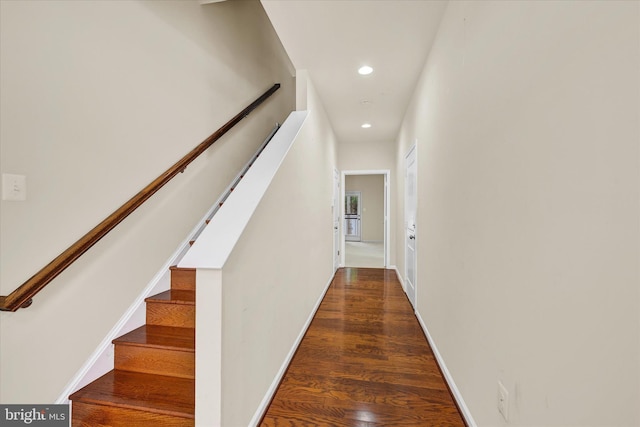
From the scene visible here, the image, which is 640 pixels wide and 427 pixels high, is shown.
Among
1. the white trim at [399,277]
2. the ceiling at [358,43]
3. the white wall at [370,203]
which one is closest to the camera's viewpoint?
the ceiling at [358,43]

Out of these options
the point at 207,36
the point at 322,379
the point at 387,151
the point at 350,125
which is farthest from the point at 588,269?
the point at 387,151

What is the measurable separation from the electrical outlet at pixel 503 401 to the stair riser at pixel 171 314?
5.63ft

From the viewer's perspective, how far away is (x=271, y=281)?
1.74 metres

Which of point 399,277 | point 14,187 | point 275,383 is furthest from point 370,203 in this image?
point 14,187

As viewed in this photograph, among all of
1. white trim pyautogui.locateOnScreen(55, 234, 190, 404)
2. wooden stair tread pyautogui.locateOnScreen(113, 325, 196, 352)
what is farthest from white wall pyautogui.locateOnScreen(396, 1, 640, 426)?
white trim pyautogui.locateOnScreen(55, 234, 190, 404)

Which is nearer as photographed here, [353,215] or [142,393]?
[142,393]

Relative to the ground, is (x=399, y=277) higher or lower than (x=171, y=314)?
lower

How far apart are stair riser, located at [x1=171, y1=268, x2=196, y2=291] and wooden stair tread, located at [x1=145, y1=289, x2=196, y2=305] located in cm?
3

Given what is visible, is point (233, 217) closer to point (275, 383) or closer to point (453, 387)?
point (275, 383)

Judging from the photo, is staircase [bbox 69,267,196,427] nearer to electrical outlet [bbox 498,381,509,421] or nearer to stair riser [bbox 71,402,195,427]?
stair riser [bbox 71,402,195,427]

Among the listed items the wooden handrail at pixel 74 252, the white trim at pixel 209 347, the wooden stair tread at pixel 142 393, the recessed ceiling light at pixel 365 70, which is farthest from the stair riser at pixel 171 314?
the recessed ceiling light at pixel 365 70

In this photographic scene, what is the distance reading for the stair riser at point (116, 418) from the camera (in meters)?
1.33

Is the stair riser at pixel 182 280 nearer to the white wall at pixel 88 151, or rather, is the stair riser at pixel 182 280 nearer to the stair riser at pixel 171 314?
the white wall at pixel 88 151
